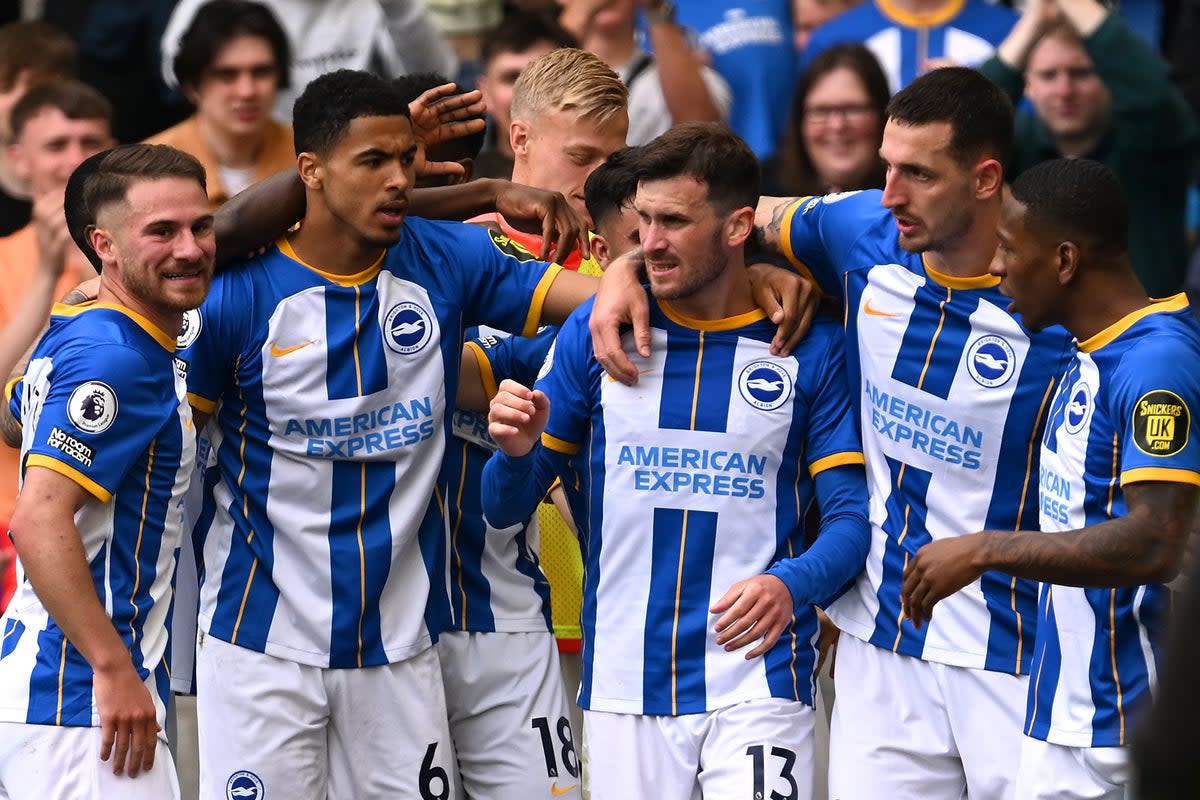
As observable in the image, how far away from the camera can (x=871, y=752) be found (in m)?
5.01

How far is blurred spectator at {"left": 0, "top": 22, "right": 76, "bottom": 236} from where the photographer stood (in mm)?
8094

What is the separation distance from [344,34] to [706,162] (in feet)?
14.1

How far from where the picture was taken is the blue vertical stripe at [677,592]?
481 centimetres

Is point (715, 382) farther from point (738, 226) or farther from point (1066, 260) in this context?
point (1066, 260)

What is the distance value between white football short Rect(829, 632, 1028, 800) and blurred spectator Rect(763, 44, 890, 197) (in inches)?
111

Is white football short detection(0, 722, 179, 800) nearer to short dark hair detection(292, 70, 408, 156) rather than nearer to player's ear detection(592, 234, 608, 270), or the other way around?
short dark hair detection(292, 70, 408, 156)

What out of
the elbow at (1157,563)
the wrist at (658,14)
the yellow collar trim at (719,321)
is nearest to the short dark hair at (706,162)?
the yellow collar trim at (719,321)

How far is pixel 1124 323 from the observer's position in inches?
179

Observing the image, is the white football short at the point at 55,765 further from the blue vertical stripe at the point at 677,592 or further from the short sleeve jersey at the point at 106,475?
the blue vertical stripe at the point at 677,592

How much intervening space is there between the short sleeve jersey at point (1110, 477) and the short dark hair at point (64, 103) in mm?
4555

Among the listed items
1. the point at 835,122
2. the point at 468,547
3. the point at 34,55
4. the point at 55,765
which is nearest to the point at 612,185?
the point at 468,547

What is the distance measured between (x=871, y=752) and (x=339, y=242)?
84.2 inches

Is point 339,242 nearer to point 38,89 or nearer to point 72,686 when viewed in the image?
point 72,686

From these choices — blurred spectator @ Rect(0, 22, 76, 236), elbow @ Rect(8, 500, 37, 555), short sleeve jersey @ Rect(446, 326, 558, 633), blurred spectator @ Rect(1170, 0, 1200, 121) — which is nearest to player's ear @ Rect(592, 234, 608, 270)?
short sleeve jersey @ Rect(446, 326, 558, 633)
